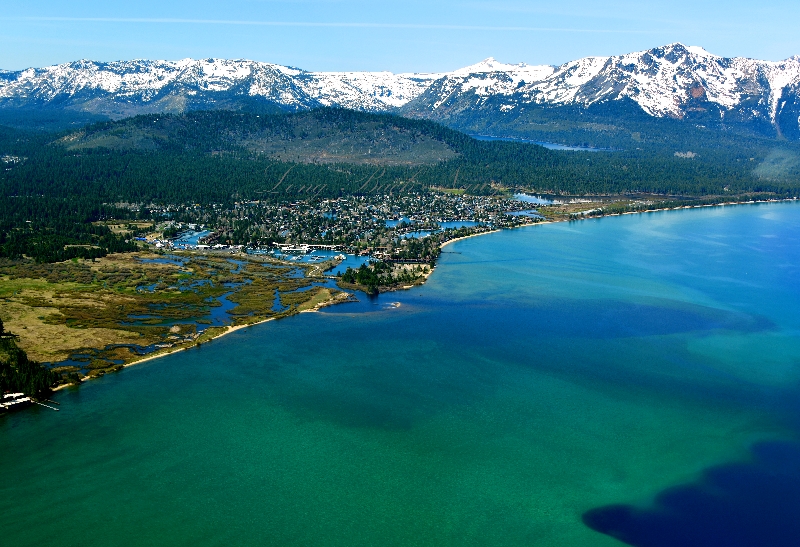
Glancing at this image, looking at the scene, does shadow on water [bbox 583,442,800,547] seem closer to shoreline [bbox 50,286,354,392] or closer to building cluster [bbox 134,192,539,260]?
shoreline [bbox 50,286,354,392]

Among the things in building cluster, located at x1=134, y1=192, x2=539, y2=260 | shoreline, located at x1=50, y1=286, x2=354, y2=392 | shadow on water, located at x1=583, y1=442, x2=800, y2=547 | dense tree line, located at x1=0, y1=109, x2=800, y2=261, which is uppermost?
dense tree line, located at x1=0, y1=109, x2=800, y2=261

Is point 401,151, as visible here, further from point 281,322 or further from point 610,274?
point 281,322

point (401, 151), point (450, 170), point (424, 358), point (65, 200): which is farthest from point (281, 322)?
point (401, 151)

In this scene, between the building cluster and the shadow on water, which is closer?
the shadow on water

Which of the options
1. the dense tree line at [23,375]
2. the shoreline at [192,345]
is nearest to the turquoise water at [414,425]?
the shoreline at [192,345]

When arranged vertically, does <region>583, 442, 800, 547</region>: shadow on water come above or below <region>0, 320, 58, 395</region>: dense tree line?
below

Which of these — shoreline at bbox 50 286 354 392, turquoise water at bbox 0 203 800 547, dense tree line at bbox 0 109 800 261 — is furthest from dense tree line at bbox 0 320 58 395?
dense tree line at bbox 0 109 800 261

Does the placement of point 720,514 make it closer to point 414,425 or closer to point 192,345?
point 414,425
